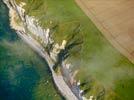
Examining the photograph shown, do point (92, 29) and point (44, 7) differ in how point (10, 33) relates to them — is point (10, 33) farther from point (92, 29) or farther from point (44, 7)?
point (92, 29)

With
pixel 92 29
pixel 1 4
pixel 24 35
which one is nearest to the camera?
pixel 92 29

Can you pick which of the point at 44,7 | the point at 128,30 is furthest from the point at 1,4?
the point at 128,30

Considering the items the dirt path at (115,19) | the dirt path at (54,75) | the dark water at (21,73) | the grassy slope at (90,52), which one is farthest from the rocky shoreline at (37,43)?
the dirt path at (115,19)

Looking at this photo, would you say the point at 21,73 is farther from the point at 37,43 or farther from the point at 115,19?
the point at 115,19

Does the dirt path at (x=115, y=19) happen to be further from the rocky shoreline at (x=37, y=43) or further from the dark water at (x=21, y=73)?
the dark water at (x=21, y=73)

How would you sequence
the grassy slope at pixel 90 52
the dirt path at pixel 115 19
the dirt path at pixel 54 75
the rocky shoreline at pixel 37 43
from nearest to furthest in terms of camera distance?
the grassy slope at pixel 90 52
the rocky shoreline at pixel 37 43
the dirt path at pixel 54 75
the dirt path at pixel 115 19

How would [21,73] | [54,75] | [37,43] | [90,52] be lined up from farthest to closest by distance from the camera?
[37,43] < [21,73] < [54,75] < [90,52]

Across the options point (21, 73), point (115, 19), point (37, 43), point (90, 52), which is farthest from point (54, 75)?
point (115, 19)
